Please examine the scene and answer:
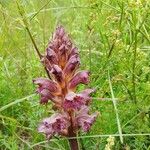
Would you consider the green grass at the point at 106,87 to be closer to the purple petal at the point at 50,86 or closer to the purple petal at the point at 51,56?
the purple petal at the point at 50,86

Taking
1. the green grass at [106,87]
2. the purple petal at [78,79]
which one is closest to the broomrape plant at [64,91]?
the purple petal at [78,79]

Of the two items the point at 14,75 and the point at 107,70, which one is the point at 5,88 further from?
the point at 107,70

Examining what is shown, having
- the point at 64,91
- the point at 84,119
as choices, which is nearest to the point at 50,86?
the point at 64,91

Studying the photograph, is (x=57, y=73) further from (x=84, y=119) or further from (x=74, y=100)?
(x=84, y=119)

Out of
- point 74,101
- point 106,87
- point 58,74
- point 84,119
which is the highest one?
point 58,74

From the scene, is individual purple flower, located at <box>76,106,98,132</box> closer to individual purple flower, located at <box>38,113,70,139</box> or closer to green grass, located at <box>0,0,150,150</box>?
individual purple flower, located at <box>38,113,70,139</box>

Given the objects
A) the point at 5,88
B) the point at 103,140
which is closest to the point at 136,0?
the point at 103,140

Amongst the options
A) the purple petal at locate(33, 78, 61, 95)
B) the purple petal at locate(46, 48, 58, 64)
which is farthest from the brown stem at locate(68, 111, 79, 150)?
the purple petal at locate(46, 48, 58, 64)
